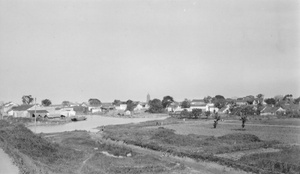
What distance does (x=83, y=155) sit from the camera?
Answer: 23.2m

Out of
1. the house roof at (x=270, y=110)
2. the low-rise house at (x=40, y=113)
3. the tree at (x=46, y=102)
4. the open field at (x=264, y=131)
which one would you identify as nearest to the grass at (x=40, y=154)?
the open field at (x=264, y=131)

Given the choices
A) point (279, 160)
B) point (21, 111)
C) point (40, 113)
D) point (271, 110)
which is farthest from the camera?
point (271, 110)

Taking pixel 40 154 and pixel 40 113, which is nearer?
pixel 40 154

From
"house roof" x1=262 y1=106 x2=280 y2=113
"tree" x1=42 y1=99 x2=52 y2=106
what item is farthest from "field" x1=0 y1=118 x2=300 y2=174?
"tree" x1=42 y1=99 x2=52 y2=106

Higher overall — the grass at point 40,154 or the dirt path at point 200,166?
the grass at point 40,154

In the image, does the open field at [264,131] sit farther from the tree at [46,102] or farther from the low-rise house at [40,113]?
the tree at [46,102]

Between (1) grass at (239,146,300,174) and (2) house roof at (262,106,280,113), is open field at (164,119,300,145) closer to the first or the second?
(1) grass at (239,146,300,174)

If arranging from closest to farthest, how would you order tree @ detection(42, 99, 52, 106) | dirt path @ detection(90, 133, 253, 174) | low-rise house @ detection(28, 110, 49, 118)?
dirt path @ detection(90, 133, 253, 174) → low-rise house @ detection(28, 110, 49, 118) → tree @ detection(42, 99, 52, 106)

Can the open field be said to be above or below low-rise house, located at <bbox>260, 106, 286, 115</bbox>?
below

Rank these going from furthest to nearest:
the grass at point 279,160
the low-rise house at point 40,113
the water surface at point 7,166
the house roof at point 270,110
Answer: the house roof at point 270,110, the low-rise house at point 40,113, the grass at point 279,160, the water surface at point 7,166

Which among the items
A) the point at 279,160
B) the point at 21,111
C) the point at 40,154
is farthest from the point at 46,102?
the point at 279,160

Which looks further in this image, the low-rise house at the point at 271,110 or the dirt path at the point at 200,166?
the low-rise house at the point at 271,110

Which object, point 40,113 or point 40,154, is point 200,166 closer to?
point 40,154

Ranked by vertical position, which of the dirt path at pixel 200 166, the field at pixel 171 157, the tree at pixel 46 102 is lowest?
the dirt path at pixel 200 166
